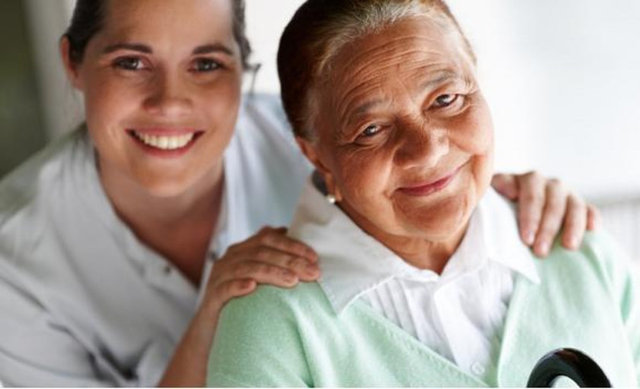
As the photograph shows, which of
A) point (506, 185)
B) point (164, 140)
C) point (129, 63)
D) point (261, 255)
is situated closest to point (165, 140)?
point (164, 140)

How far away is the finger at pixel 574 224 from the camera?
117 cm

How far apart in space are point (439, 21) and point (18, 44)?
655mm

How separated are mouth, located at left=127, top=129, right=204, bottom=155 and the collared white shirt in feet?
0.66

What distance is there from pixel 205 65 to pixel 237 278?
10.3 inches

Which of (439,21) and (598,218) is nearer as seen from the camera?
(439,21)

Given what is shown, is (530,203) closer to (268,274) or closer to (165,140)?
(268,274)

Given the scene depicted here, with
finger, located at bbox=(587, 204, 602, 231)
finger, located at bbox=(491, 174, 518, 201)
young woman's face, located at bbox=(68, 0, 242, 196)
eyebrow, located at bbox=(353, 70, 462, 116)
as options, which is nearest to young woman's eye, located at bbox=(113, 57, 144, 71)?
young woman's face, located at bbox=(68, 0, 242, 196)

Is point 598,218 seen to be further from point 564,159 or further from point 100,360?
point 100,360

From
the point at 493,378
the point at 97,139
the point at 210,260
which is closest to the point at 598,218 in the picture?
the point at 493,378

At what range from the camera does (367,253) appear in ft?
3.71

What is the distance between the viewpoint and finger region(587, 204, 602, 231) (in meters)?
1.19

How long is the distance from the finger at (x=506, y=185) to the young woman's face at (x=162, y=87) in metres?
0.34

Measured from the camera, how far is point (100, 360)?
1.40m

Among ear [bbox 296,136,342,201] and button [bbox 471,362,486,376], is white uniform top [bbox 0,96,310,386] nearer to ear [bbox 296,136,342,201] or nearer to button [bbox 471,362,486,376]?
ear [bbox 296,136,342,201]
